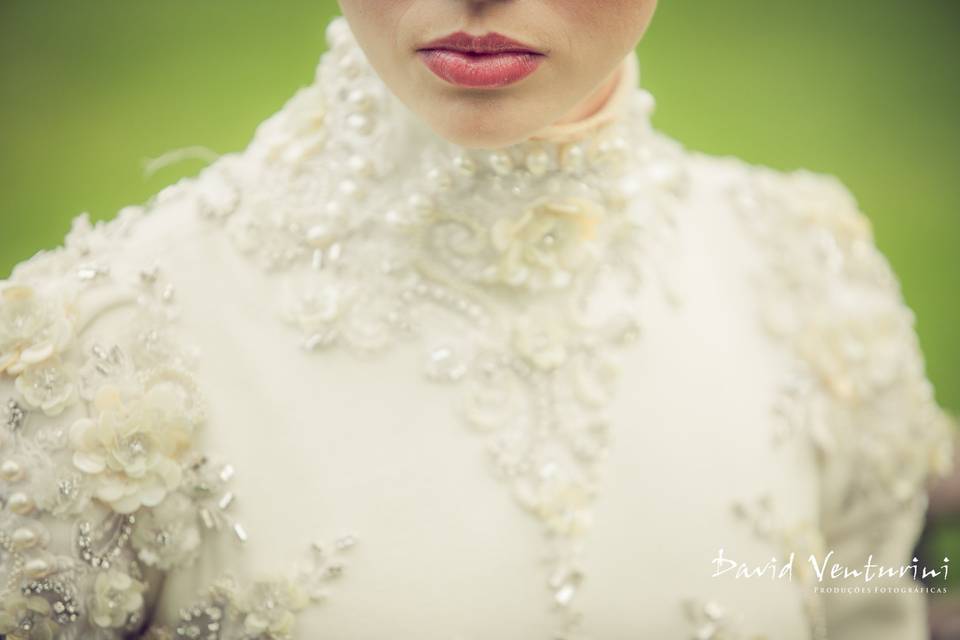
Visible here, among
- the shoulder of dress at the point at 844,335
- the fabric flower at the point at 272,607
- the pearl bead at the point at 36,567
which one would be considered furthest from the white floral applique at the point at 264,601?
the shoulder of dress at the point at 844,335

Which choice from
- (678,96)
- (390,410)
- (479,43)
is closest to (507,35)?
(479,43)

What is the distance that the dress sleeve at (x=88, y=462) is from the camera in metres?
0.67

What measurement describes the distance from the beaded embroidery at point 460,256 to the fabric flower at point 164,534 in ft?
0.54

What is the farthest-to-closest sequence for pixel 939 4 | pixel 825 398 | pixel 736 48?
pixel 939 4 → pixel 736 48 → pixel 825 398

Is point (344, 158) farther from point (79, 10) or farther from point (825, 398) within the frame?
point (79, 10)

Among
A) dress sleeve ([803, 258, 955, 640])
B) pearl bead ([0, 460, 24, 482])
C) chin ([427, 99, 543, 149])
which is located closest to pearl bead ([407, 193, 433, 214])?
chin ([427, 99, 543, 149])

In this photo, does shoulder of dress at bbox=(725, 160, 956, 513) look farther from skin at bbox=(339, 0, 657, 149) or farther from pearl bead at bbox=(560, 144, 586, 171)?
skin at bbox=(339, 0, 657, 149)

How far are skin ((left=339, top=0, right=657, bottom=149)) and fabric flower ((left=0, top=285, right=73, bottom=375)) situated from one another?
0.30 meters

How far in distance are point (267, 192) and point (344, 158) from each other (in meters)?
0.07

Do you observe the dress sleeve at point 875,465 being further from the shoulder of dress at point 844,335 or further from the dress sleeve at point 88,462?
the dress sleeve at point 88,462

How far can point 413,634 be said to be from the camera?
2.40 feet

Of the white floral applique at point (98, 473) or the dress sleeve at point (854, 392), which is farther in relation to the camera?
the dress sleeve at point (854, 392)


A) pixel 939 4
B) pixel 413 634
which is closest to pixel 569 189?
pixel 413 634

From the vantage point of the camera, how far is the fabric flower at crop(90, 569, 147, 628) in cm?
68
